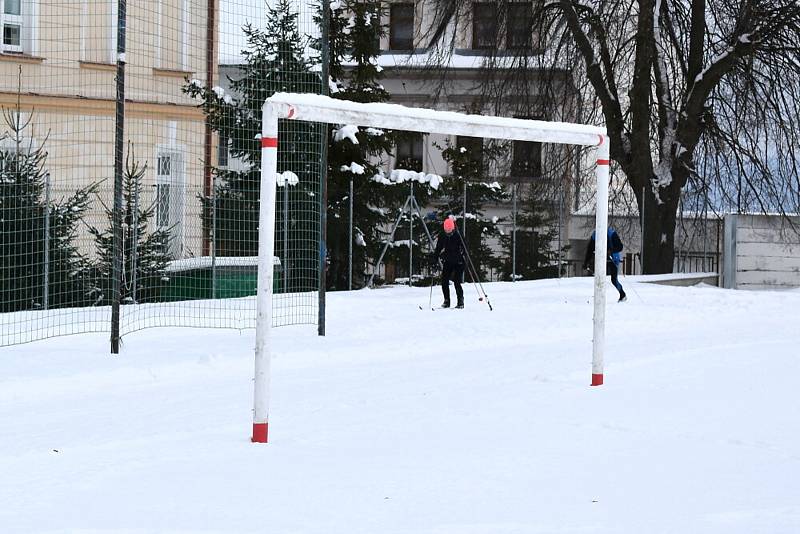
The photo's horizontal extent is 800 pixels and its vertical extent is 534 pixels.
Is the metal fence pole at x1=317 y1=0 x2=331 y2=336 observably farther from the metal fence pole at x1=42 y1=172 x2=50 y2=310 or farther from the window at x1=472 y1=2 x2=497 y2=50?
the window at x1=472 y1=2 x2=497 y2=50

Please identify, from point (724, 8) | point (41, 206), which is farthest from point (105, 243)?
point (724, 8)

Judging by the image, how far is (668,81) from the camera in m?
27.0

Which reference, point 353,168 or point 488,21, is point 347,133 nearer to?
point 353,168

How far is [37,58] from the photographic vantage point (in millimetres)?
16719

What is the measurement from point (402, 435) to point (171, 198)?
11506 millimetres

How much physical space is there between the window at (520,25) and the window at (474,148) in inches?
117

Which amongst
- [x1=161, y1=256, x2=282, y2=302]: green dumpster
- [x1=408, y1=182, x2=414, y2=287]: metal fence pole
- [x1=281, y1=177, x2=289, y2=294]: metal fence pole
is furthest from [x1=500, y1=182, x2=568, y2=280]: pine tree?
[x1=281, y1=177, x2=289, y2=294]: metal fence pole

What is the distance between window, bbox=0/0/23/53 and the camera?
17.0 m

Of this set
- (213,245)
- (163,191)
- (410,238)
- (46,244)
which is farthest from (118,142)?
(410,238)

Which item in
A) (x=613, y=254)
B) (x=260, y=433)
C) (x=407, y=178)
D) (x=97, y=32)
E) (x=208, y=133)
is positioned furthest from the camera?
(x=407, y=178)

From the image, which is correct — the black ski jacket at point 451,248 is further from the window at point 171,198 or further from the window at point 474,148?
the window at point 474,148

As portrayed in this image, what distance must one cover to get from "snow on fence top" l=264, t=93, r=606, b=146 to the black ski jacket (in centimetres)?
859

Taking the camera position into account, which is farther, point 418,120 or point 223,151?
point 223,151

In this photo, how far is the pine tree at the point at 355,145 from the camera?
75.5ft
